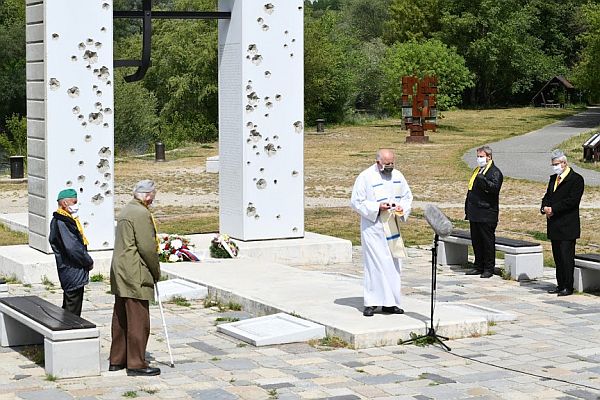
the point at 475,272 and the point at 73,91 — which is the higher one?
the point at 73,91

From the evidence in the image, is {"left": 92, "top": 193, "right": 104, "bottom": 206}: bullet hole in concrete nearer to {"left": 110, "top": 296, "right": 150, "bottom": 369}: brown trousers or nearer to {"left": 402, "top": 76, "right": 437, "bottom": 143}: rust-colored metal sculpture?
{"left": 110, "top": 296, "right": 150, "bottom": 369}: brown trousers

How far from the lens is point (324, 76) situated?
6556 centimetres

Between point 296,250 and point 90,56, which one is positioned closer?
point 90,56

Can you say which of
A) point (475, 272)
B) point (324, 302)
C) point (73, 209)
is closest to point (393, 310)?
point (324, 302)

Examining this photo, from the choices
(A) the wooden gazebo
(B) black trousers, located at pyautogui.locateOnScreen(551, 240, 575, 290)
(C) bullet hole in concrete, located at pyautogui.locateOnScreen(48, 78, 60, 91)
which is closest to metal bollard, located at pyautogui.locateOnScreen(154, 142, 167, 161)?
(C) bullet hole in concrete, located at pyautogui.locateOnScreen(48, 78, 60, 91)

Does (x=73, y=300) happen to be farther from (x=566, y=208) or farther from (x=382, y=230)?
(x=566, y=208)

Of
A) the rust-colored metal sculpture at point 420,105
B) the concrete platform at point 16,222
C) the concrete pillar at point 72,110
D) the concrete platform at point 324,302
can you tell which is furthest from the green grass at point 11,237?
the rust-colored metal sculpture at point 420,105

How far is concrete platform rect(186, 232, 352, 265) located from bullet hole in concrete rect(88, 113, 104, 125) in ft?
7.35

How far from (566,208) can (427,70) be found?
49.3m

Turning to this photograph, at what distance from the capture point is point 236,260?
50.6 ft

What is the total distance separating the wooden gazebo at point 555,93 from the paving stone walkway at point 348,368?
77748mm

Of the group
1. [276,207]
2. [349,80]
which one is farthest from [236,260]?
[349,80]

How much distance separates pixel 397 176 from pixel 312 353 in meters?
2.23

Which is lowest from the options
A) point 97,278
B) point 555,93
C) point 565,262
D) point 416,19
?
point 97,278
